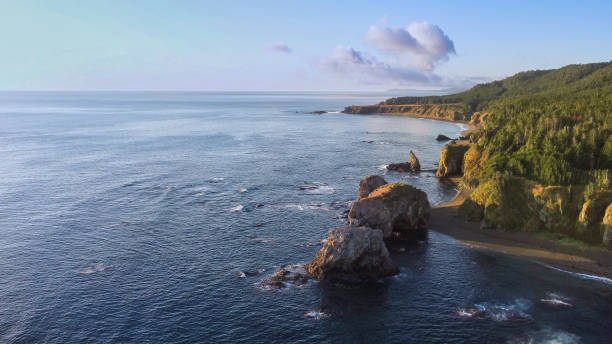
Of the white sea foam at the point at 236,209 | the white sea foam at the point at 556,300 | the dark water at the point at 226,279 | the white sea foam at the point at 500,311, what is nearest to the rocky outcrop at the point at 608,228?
the dark water at the point at 226,279

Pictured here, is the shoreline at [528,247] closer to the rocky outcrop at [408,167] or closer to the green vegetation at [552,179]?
the green vegetation at [552,179]

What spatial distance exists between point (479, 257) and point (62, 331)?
63.1m

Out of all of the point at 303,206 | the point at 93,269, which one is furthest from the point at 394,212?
the point at 93,269

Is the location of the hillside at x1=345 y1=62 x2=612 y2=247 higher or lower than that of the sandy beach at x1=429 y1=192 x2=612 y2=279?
higher

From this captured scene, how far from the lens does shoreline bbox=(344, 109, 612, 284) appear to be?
216ft

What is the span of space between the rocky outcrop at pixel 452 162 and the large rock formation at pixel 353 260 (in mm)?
72334

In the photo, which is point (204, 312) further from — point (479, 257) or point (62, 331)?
point (479, 257)

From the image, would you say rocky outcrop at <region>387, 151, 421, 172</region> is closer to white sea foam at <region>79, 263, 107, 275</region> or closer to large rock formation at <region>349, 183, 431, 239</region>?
large rock formation at <region>349, 183, 431, 239</region>

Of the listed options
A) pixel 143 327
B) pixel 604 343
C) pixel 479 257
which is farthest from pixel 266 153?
pixel 604 343

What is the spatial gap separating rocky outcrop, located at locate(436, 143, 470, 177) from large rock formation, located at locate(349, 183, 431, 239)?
4784 cm

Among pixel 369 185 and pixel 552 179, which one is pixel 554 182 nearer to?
pixel 552 179

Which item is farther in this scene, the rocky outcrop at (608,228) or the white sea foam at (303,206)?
the white sea foam at (303,206)

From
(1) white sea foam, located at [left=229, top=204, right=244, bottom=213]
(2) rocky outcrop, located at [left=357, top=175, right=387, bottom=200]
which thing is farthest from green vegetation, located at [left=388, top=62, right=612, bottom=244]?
(1) white sea foam, located at [left=229, top=204, right=244, bottom=213]

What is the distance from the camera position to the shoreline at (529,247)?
65.9 m
